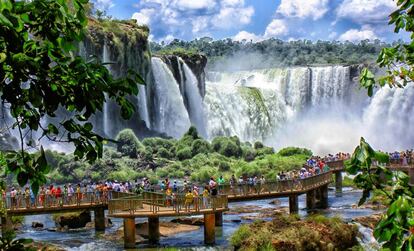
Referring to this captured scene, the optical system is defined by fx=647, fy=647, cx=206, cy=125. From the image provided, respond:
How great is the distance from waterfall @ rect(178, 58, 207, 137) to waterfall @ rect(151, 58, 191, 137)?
3.05 metres

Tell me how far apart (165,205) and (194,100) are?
4760 cm

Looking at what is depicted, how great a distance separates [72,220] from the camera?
28.5 meters

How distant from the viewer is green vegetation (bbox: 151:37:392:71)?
130337mm

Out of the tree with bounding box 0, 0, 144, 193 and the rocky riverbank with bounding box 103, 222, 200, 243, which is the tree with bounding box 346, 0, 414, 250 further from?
the rocky riverbank with bounding box 103, 222, 200, 243

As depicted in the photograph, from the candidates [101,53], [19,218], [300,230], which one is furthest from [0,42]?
[101,53]

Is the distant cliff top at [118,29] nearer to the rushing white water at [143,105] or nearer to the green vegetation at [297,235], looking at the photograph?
the rushing white water at [143,105]

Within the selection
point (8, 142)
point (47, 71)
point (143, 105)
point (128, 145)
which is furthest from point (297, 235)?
point (143, 105)

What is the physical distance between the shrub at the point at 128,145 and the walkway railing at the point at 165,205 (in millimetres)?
27877

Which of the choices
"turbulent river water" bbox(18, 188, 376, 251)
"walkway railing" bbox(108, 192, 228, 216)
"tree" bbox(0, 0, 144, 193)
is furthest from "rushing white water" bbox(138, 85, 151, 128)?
"tree" bbox(0, 0, 144, 193)

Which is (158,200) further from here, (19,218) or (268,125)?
Answer: (268,125)

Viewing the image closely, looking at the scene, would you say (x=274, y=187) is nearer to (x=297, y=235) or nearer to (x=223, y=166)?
(x=297, y=235)

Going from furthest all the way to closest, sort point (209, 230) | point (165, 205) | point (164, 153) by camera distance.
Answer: point (164, 153), point (165, 205), point (209, 230)

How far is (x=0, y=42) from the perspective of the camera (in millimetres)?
3822

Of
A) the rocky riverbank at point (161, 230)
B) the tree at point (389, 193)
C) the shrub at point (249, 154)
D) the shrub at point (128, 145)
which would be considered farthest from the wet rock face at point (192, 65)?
the tree at point (389, 193)
